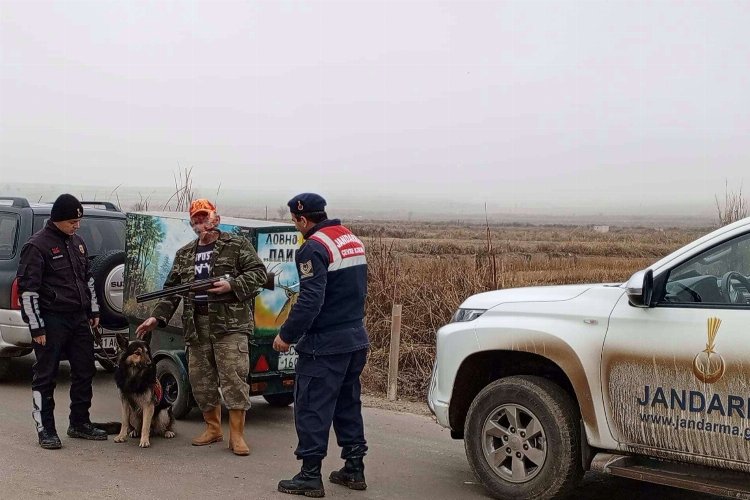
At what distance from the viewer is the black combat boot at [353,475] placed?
6.29 meters

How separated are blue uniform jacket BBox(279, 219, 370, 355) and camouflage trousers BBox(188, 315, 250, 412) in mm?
1260

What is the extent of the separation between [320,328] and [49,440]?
8.73 feet

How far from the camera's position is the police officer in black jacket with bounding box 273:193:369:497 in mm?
5988

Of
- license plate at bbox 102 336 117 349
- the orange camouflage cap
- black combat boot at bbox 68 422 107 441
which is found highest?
the orange camouflage cap

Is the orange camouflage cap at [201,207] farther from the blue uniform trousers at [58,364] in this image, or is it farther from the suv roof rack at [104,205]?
the suv roof rack at [104,205]

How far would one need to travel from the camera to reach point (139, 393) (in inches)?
292

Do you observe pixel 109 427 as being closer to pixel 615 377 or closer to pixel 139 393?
pixel 139 393

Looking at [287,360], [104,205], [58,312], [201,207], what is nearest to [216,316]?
[201,207]

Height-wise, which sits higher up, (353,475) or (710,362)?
(710,362)

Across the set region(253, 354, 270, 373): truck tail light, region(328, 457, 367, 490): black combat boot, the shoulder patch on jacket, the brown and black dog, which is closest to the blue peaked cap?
the shoulder patch on jacket

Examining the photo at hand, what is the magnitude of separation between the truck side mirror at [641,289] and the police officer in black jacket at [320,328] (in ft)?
5.88

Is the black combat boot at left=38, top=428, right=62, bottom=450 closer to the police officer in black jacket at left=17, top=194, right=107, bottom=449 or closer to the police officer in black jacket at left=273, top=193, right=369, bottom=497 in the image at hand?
the police officer in black jacket at left=17, top=194, right=107, bottom=449

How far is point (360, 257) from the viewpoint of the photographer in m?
6.23

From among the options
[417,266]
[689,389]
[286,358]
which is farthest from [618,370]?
[417,266]
